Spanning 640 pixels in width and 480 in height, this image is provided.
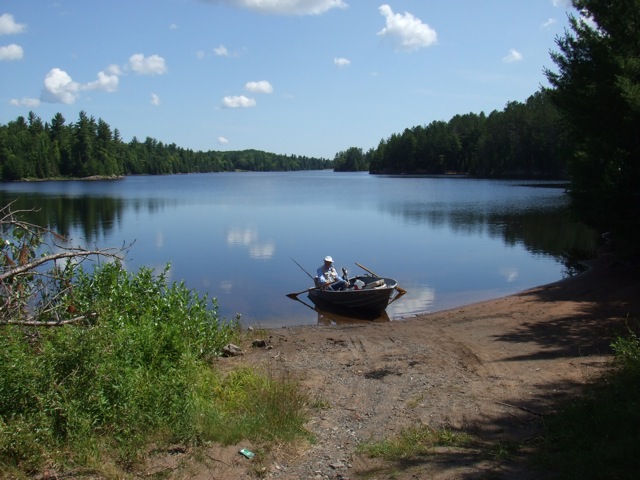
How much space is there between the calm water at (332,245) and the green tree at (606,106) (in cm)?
515

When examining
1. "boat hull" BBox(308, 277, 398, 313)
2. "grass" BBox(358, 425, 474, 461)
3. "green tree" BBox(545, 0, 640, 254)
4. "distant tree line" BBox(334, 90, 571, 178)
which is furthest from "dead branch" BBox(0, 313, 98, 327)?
"distant tree line" BBox(334, 90, 571, 178)

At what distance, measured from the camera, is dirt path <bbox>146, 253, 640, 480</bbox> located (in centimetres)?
575

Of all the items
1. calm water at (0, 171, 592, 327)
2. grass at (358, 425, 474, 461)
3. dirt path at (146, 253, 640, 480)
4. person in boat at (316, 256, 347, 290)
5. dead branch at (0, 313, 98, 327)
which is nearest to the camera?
dirt path at (146, 253, 640, 480)

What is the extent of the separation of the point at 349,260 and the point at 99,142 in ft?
441

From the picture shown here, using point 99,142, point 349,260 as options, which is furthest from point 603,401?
point 99,142

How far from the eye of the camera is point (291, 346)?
11977mm

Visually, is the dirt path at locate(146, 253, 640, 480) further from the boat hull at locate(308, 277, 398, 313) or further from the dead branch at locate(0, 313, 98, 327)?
the dead branch at locate(0, 313, 98, 327)

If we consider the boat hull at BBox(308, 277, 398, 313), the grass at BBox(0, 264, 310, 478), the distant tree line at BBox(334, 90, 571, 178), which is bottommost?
the boat hull at BBox(308, 277, 398, 313)

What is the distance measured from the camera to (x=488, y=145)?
116375mm

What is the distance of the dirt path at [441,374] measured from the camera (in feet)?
18.9

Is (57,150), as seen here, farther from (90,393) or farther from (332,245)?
(90,393)

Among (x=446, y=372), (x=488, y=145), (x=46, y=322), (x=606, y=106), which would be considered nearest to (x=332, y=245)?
(x=606, y=106)

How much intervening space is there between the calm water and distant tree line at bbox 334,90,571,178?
36.0m

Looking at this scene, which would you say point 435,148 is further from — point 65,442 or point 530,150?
point 65,442
